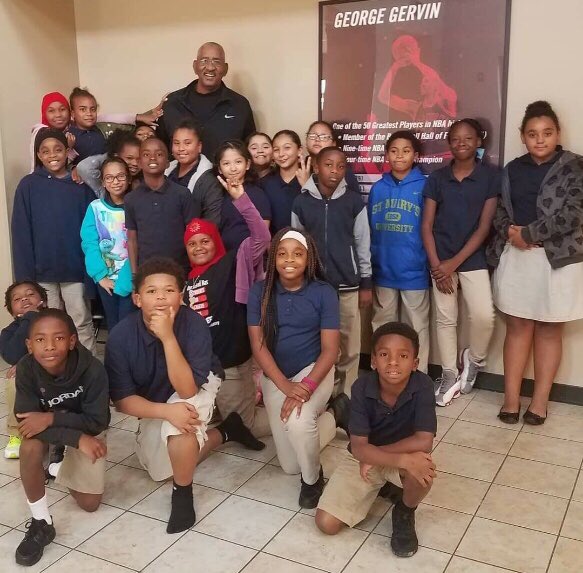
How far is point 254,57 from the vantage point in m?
4.28

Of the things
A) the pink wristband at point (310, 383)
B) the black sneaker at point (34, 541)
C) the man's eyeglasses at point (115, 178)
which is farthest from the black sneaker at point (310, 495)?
the man's eyeglasses at point (115, 178)

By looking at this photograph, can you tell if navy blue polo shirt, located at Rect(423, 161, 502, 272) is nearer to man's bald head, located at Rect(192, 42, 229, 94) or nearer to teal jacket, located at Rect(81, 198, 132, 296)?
man's bald head, located at Rect(192, 42, 229, 94)

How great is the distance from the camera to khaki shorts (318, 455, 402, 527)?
2424 millimetres

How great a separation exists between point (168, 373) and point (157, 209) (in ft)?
3.68

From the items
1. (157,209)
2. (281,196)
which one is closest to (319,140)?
(281,196)

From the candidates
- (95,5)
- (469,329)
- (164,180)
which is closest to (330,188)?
(164,180)

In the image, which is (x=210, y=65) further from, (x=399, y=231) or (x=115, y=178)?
(x=399, y=231)

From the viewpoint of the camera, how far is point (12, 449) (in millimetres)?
3121

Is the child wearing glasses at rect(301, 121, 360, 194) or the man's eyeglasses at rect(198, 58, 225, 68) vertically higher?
the man's eyeglasses at rect(198, 58, 225, 68)

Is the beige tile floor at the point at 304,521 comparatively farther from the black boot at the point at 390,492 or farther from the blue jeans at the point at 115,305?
the blue jeans at the point at 115,305

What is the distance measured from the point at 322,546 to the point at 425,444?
516 mm

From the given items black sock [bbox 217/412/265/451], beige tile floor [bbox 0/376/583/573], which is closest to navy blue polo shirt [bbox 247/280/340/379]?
black sock [bbox 217/412/265/451]

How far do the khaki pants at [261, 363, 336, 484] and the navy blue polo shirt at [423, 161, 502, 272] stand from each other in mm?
1140

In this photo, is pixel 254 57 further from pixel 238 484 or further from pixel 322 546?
pixel 322 546
